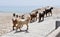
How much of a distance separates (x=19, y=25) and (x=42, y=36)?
2.70m

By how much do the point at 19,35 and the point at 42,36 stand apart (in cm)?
137

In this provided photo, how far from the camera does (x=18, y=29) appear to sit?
48.8 ft

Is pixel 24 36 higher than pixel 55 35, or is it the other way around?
pixel 55 35

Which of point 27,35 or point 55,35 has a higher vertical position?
point 55,35

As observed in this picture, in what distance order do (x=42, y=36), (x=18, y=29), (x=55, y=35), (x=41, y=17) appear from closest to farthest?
1. (x=55, y=35)
2. (x=42, y=36)
3. (x=18, y=29)
4. (x=41, y=17)

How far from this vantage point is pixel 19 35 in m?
12.6

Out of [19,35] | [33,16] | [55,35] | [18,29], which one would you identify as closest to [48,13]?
[33,16]

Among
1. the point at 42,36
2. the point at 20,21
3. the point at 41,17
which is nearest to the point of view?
the point at 42,36

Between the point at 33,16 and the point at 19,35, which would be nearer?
the point at 19,35

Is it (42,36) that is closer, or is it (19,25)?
(42,36)

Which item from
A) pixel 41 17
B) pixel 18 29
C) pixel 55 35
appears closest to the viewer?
pixel 55 35

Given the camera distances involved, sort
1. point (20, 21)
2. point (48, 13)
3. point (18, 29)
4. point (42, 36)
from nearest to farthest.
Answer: point (42, 36) → point (20, 21) → point (18, 29) → point (48, 13)

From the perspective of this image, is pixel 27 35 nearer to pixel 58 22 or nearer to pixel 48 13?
pixel 58 22

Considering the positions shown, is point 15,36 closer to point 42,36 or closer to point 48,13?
point 42,36
